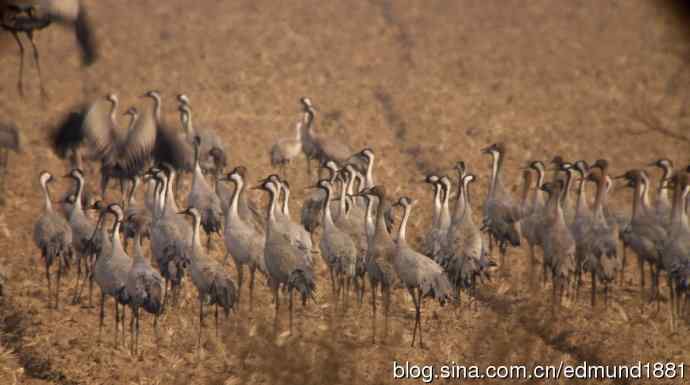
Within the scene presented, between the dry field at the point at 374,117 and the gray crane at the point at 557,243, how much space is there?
2.10 ft

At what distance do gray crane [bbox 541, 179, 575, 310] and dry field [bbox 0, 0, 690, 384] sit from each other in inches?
25.2

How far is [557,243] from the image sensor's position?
1121 centimetres

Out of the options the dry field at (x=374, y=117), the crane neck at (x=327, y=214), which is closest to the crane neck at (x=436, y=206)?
the dry field at (x=374, y=117)

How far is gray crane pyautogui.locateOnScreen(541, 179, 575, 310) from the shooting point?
440 inches

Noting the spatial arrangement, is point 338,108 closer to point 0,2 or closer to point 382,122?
point 382,122

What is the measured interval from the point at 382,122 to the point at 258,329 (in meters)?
9.73

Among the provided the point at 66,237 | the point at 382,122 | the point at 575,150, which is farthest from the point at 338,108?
the point at 66,237

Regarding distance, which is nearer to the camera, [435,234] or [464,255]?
[464,255]

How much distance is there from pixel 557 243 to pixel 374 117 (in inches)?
368

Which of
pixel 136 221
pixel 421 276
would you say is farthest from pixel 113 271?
pixel 421 276

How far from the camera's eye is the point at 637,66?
78.7 feet

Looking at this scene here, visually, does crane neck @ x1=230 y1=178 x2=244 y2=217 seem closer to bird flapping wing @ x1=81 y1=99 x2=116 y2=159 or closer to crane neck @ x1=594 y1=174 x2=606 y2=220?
bird flapping wing @ x1=81 y1=99 x2=116 y2=159

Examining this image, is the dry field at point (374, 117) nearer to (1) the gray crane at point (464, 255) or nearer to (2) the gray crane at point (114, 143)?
(1) the gray crane at point (464, 255)

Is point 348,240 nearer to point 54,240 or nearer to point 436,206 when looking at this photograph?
point 436,206
